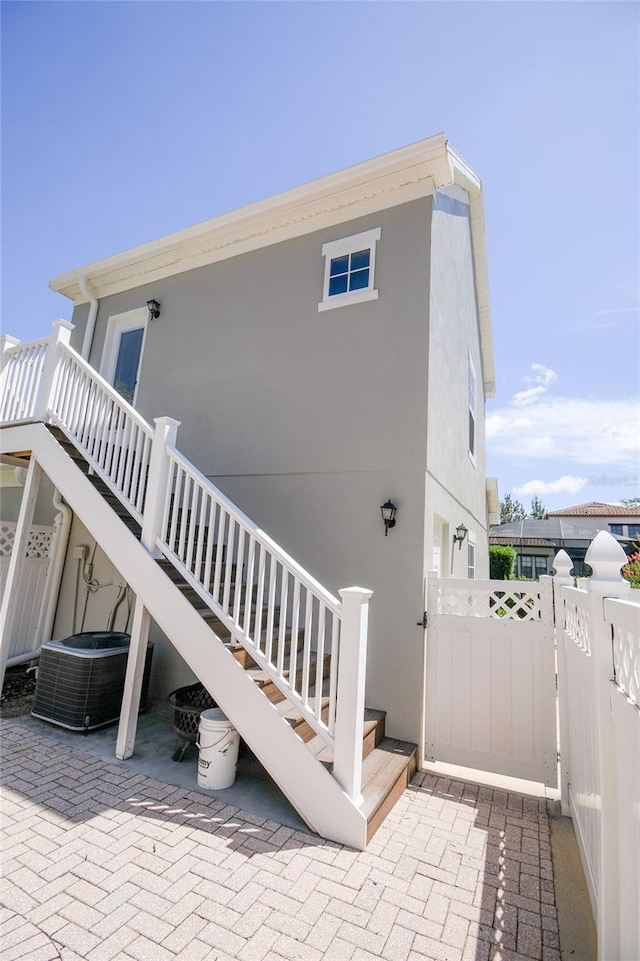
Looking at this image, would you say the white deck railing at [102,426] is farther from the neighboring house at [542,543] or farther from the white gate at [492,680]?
the neighboring house at [542,543]

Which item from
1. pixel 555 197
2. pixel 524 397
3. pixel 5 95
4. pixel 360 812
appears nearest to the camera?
pixel 360 812

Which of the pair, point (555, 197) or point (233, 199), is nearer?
point (555, 197)

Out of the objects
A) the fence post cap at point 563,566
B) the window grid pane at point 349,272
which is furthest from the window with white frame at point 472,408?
the fence post cap at point 563,566

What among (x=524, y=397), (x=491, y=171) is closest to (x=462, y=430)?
(x=491, y=171)

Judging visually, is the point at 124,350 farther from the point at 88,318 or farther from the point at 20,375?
the point at 20,375

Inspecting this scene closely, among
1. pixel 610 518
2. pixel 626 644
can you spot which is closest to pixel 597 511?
pixel 610 518

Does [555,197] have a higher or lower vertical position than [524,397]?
lower

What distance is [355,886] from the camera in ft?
8.52

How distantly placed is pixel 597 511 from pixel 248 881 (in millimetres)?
36491

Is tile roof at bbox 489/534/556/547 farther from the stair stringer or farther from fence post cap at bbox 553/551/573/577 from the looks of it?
the stair stringer

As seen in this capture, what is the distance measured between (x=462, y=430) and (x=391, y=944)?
653 cm

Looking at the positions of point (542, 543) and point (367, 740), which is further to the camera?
point (542, 543)

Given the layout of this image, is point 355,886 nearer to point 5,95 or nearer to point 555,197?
point 555,197

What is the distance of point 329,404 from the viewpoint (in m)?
5.71
